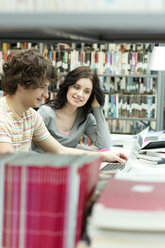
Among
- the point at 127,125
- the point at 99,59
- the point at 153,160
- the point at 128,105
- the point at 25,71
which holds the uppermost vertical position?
the point at 99,59

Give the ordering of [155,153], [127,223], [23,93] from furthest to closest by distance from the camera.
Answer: [155,153]
[23,93]
[127,223]

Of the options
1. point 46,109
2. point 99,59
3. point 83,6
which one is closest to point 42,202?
point 83,6

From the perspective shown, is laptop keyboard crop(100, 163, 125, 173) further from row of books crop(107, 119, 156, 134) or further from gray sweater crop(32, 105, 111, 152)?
row of books crop(107, 119, 156, 134)

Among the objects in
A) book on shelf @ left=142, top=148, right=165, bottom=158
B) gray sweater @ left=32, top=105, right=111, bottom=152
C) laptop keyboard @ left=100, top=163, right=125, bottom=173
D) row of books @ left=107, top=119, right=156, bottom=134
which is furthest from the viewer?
row of books @ left=107, top=119, right=156, bottom=134

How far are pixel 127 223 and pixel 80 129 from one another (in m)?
2.10

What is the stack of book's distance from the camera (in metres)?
0.61

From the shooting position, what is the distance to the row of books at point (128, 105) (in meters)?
4.64

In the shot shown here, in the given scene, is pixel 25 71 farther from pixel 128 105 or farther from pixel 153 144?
pixel 128 105

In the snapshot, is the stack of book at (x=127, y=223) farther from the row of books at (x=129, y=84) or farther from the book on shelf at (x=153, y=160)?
the row of books at (x=129, y=84)

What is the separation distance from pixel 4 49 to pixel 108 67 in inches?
53.6

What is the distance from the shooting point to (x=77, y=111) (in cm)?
276

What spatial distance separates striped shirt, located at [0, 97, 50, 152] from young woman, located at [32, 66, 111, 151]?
0.75 metres

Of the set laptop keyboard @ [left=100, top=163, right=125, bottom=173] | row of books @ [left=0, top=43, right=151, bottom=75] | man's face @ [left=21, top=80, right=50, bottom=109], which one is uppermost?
row of books @ [left=0, top=43, right=151, bottom=75]

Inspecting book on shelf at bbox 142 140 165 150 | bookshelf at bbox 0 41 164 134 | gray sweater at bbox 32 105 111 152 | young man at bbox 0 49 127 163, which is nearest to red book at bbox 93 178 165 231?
young man at bbox 0 49 127 163
